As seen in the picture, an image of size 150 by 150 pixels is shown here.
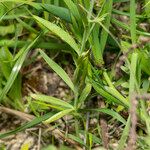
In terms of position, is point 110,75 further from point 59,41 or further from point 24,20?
point 24,20

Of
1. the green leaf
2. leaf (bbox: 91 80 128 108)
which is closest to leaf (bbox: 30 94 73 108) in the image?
leaf (bbox: 91 80 128 108)

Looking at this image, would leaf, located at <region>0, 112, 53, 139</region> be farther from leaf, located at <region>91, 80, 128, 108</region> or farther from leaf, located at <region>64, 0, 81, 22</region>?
leaf, located at <region>64, 0, 81, 22</region>

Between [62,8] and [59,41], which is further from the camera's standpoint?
[59,41]

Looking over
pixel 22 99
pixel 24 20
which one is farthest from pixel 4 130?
pixel 24 20

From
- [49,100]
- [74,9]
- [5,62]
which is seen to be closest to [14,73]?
[5,62]

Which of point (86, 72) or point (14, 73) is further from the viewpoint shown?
point (14, 73)

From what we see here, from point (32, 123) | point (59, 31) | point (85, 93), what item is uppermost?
point (59, 31)

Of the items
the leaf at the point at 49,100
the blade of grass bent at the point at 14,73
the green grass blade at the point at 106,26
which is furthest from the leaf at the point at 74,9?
the leaf at the point at 49,100

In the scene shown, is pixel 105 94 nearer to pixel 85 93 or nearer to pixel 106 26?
pixel 85 93
